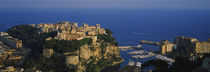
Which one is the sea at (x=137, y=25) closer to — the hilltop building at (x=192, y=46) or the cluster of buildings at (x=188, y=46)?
the cluster of buildings at (x=188, y=46)

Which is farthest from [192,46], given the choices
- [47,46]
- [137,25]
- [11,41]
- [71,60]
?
[137,25]

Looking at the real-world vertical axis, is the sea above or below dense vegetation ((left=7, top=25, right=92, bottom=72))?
above

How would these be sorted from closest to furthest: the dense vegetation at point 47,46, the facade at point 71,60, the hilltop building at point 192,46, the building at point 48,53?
the dense vegetation at point 47,46
the facade at point 71,60
the building at point 48,53
the hilltop building at point 192,46

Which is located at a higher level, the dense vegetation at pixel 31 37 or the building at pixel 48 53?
the dense vegetation at pixel 31 37

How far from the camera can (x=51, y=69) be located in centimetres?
1281

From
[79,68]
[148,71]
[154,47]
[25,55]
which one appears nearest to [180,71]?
[148,71]

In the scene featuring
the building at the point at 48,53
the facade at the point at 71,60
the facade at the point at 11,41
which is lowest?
the facade at the point at 71,60

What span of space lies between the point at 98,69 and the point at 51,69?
3.00 meters

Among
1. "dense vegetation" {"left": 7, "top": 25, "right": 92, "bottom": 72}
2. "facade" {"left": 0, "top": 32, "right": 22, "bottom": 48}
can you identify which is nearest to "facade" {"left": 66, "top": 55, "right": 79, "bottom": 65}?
"dense vegetation" {"left": 7, "top": 25, "right": 92, "bottom": 72}

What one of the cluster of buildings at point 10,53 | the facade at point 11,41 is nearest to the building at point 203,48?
the cluster of buildings at point 10,53

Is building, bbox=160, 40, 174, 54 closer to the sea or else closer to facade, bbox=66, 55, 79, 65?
the sea

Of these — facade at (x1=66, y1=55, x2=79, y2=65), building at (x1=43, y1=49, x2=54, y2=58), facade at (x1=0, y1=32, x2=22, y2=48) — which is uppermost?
facade at (x1=0, y1=32, x2=22, y2=48)

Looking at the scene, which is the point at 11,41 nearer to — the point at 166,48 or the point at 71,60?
the point at 71,60

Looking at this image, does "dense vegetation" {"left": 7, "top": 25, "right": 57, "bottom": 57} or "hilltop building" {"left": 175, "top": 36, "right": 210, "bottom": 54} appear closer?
"dense vegetation" {"left": 7, "top": 25, "right": 57, "bottom": 57}
